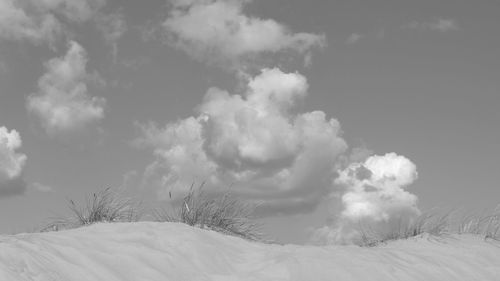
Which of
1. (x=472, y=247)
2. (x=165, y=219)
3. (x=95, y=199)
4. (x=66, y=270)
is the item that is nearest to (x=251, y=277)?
(x=66, y=270)

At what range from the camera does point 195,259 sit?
4883mm

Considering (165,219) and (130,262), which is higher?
(165,219)

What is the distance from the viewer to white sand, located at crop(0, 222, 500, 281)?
4.11 metres

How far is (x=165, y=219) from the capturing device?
6.64 meters

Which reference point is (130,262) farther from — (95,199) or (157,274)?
(95,199)

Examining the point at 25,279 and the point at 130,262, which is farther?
the point at 130,262

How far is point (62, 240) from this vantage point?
183 inches

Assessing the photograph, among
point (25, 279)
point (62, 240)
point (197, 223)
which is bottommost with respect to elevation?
point (25, 279)

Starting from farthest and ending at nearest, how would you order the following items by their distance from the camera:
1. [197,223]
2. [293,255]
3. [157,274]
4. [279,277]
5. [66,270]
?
[197,223]
[293,255]
[279,277]
[157,274]
[66,270]

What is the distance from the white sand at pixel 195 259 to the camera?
13.5ft

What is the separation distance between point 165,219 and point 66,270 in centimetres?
261

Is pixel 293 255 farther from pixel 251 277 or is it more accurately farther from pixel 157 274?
pixel 157 274

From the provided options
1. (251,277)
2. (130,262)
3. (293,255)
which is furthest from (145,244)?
(293,255)

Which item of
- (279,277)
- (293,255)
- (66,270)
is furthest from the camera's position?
(293,255)
